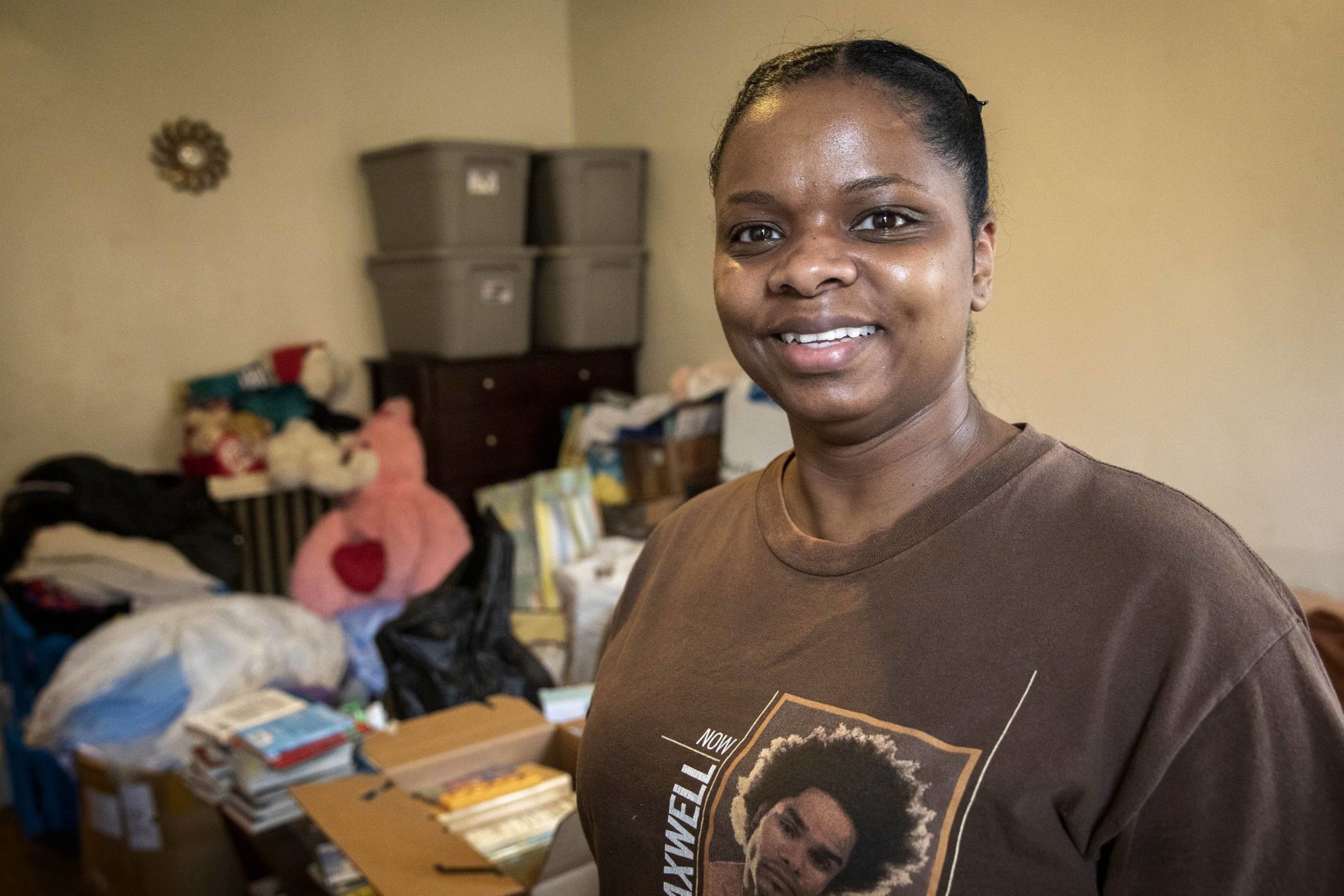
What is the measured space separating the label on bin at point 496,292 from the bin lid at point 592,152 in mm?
511

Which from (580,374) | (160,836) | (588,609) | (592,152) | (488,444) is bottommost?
(160,836)

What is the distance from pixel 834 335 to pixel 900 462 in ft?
0.43

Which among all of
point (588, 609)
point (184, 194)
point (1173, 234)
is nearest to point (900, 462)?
point (1173, 234)

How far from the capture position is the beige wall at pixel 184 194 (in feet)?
11.3

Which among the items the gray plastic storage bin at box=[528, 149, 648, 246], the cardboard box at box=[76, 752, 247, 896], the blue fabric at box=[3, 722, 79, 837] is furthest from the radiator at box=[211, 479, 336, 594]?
the gray plastic storage bin at box=[528, 149, 648, 246]

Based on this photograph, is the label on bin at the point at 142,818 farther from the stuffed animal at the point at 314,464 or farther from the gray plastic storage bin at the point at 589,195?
A: the gray plastic storage bin at the point at 589,195

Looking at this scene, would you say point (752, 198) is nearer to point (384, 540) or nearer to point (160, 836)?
point (160, 836)


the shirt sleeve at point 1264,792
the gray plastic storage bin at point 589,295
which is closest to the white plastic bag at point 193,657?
the gray plastic storage bin at point 589,295

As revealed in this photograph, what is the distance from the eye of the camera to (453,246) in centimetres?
375

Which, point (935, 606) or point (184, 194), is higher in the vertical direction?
point (184, 194)

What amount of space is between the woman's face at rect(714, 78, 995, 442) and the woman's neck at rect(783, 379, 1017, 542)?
0.05 ft

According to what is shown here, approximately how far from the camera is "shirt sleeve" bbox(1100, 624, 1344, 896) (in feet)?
2.13

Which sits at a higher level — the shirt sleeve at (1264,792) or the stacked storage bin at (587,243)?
the stacked storage bin at (587,243)

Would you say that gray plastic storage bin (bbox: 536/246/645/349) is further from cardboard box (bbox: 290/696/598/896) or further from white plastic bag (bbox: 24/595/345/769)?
cardboard box (bbox: 290/696/598/896)
